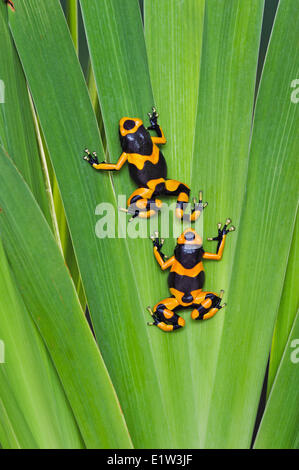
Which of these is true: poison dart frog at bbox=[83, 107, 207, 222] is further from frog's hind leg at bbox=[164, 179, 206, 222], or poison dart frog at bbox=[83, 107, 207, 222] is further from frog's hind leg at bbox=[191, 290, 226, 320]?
Answer: frog's hind leg at bbox=[191, 290, 226, 320]

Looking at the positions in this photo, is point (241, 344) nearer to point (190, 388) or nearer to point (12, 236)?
point (190, 388)

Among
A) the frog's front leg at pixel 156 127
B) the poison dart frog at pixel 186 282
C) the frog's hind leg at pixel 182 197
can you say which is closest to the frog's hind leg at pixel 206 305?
the poison dart frog at pixel 186 282

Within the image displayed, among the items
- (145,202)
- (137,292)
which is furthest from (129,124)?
(137,292)

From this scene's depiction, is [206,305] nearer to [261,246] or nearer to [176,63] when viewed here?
[261,246]

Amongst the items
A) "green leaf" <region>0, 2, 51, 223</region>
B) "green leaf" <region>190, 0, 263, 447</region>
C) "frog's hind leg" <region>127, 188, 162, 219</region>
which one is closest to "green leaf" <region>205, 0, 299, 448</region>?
"green leaf" <region>190, 0, 263, 447</region>

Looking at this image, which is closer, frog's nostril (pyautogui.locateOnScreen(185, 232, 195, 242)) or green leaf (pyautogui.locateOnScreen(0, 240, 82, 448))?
green leaf (pyautogui.locateOnScreen(0, 240, 82, 448))

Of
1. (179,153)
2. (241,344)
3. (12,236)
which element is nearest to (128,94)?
(179,153)

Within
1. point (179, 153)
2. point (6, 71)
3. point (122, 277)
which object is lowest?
point (122, 277)

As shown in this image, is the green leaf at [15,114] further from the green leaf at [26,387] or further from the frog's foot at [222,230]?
the frog's foot at [222,230]
